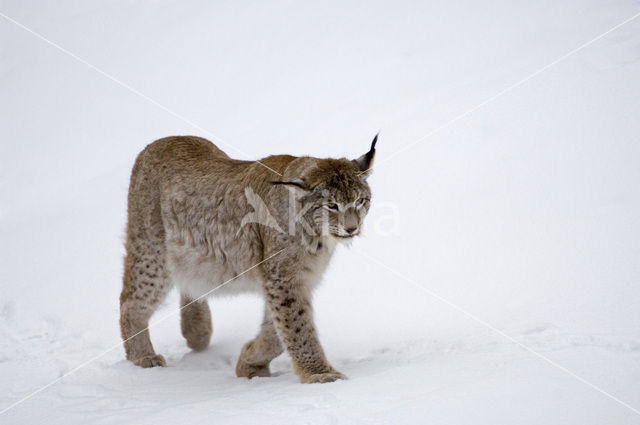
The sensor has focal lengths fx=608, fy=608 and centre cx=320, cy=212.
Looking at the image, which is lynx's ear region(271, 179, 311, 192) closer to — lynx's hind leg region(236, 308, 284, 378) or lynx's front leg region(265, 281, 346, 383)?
lynx's front leg region(265, 281, 346, 383)

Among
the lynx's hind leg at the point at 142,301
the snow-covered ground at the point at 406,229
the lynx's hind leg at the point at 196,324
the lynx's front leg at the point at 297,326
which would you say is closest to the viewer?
the snow-covered ground at the point at 406,229

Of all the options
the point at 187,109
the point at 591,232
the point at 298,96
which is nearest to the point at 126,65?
the point at 187,109

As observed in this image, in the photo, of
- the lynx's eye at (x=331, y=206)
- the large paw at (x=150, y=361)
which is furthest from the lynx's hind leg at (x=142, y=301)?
the lynx's eye at (x=331, y=206)

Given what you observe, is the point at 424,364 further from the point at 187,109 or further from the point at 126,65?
the point at 126,65

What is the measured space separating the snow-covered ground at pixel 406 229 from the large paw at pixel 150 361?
111 mm

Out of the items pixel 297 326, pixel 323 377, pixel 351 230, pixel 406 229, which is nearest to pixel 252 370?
pixel 297 326

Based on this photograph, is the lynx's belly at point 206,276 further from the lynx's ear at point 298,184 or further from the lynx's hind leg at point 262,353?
the lynx's ear at point 298,184

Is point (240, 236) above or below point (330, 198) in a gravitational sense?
below

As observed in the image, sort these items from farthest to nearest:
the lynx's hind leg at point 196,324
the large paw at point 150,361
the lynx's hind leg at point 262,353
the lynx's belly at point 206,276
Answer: the lynx's hind leg at point 196,324 → the large paw at point 150,361 → the lynx's belly at point 206,276 → the lynx's hind leg at point 262,353

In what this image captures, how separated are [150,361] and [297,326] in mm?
1820

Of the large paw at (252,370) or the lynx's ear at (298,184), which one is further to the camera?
the large paw at (252,370)

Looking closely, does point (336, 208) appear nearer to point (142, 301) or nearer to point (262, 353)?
point (262, 353)

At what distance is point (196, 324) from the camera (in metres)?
6.34

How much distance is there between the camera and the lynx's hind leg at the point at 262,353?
5336 mm
